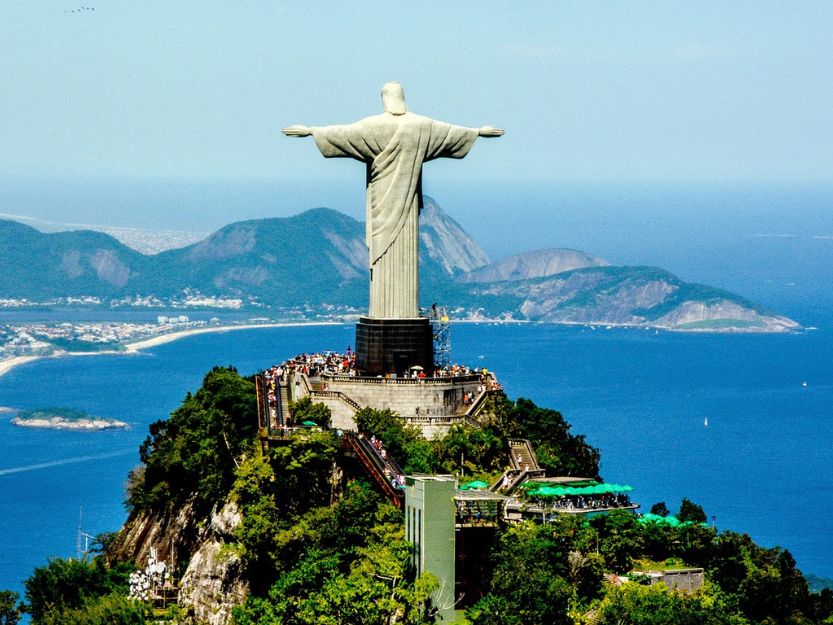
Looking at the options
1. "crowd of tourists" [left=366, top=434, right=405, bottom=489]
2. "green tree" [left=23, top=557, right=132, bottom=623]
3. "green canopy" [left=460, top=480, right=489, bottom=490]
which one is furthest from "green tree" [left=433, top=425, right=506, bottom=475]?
"green tree" [left=23, top=557, right=132, bottom=623]

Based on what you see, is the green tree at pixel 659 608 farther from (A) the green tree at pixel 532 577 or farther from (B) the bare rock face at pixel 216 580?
(B) the bare rock face at pixel 216 580

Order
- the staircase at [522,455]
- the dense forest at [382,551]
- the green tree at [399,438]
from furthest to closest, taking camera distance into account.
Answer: the staircase at [522,455] < the green tree at [399,438] < the dense forest at [382,551]

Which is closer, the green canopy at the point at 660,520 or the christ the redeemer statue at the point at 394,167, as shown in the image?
the green canopy at the point at 660,520

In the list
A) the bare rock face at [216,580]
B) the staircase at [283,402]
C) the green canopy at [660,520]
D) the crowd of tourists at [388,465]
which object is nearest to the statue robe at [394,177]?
the staircase at [283,402]

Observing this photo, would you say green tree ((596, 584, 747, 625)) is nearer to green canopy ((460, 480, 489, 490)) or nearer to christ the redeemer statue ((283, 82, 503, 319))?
green canopy ((460, 480, 489, 490))

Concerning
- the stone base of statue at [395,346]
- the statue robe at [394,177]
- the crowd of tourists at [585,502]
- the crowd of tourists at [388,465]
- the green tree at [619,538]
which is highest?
the statue robe at [394,177]

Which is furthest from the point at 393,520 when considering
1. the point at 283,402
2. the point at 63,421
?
the point at 63,421
